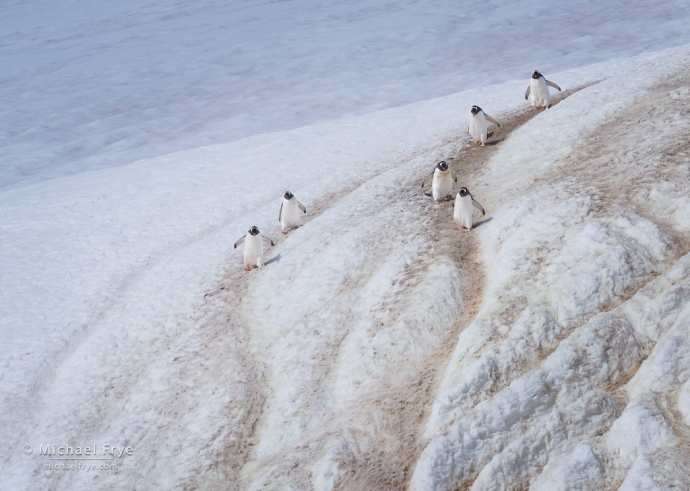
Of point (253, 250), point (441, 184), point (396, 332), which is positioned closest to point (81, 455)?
point (396, 332)

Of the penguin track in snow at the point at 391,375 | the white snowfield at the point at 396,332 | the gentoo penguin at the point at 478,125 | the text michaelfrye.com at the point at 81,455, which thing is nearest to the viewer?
the white snowfield at the point at 396,332

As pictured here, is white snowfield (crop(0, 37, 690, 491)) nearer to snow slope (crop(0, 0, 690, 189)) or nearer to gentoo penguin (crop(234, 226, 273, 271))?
gentoo penguin (crop(234, 226, 273, 271))

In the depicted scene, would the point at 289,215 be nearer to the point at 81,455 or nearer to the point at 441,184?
the point at 441,184

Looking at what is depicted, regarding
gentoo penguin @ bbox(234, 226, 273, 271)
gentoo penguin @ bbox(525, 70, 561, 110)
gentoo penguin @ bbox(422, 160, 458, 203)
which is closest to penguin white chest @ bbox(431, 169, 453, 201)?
gentoo penguin @ bbox(422, 160, 458, 203)

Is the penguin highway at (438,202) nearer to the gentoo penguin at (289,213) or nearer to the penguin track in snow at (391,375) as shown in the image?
the gentoo penguin at (289,213)

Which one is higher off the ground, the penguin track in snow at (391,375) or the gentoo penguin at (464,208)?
the gentoo penguin at (464,208)

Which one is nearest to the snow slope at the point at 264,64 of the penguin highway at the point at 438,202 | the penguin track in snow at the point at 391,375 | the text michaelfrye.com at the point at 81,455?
the penguin highway at the point at 438,202

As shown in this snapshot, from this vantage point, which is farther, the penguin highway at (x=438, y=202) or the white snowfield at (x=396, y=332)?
the penguin highway at (x=438, y=202)
